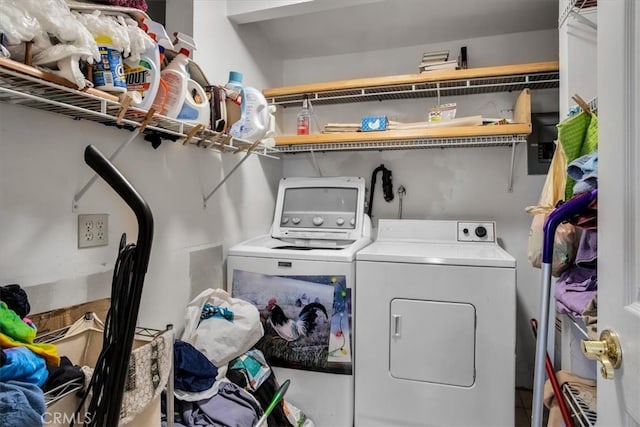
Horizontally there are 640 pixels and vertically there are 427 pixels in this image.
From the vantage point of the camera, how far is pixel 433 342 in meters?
1.75

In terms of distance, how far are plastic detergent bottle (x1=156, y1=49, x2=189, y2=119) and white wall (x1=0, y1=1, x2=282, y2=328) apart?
26 centimetres

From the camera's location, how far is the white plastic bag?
62.6 inches

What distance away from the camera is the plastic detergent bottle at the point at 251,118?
5.70 feet

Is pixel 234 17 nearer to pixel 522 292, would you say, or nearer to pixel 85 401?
pixel 85 401

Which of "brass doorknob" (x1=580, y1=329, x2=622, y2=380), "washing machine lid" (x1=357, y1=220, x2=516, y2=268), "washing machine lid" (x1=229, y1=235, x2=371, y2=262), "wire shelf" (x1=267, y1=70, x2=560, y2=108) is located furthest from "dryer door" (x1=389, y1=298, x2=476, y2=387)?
"wire shelf" (x1=267, y1=70, x2=560, y2=108)

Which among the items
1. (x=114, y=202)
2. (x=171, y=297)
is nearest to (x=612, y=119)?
(x=114, y=202)

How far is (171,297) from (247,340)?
0.41 m

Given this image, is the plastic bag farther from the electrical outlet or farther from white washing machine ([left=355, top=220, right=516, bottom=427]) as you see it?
the electrical outlet

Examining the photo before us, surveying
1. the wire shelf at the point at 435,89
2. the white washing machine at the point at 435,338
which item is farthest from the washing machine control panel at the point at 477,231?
the wire shelf at the point at 435,89

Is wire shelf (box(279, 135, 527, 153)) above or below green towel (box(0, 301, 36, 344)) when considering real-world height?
above

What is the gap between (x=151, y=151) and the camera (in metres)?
1.57

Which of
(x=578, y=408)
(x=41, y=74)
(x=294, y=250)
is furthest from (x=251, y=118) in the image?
(x=578, y=408)

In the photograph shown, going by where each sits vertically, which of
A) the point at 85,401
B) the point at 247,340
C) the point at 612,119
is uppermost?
the point at 612,119

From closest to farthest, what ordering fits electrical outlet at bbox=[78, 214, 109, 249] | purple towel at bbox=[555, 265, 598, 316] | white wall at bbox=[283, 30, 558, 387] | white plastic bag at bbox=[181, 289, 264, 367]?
1. purple towel at bbox=[555, 265, 598, 316]
2. electrical outlet at bbox=[78, 214, 109, 249]
3. white plastic bag at bbox=[181, 289, 264, 367]
4. white wall at bbox=[283, 30, 558, 387]
